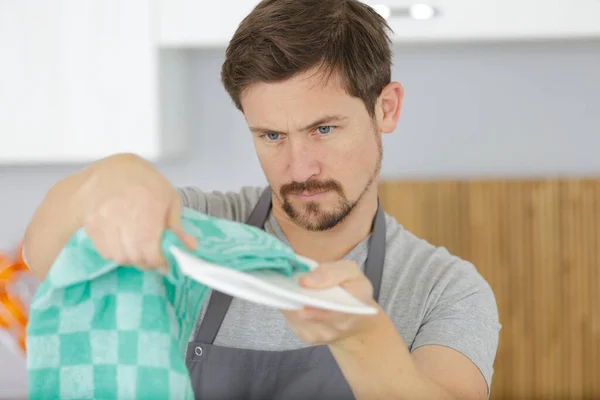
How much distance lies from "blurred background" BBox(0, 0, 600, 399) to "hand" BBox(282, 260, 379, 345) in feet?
3.14

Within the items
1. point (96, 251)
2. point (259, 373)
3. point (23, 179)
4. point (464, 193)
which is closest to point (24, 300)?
point (23, 179)

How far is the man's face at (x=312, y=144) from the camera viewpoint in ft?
3.95

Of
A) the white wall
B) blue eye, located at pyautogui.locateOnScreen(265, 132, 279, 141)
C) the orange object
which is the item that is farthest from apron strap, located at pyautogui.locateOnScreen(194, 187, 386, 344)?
the orange object

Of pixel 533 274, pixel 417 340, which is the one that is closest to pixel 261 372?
pixel 417 340

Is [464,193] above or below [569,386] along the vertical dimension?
above

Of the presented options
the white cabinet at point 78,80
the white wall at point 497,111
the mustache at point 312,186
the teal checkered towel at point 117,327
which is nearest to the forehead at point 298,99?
the mustache at point 312,186

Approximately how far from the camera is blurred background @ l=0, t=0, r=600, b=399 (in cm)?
172

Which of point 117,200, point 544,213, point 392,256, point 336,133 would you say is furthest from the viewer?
point 544,213

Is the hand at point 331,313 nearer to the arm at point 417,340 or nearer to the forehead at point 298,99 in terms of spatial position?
the arm at point 417,340

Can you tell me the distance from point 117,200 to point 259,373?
1.88 ft

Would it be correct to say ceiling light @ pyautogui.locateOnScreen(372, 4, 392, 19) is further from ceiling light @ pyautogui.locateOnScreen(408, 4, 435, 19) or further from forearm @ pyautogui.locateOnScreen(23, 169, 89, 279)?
forearm @ pyautogui.locateOnScreen(23, 169, 89, 279)

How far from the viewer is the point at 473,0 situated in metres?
1.67

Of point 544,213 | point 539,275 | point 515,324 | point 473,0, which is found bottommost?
point 515,324

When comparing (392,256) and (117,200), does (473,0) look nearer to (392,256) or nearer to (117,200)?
(392,256)
